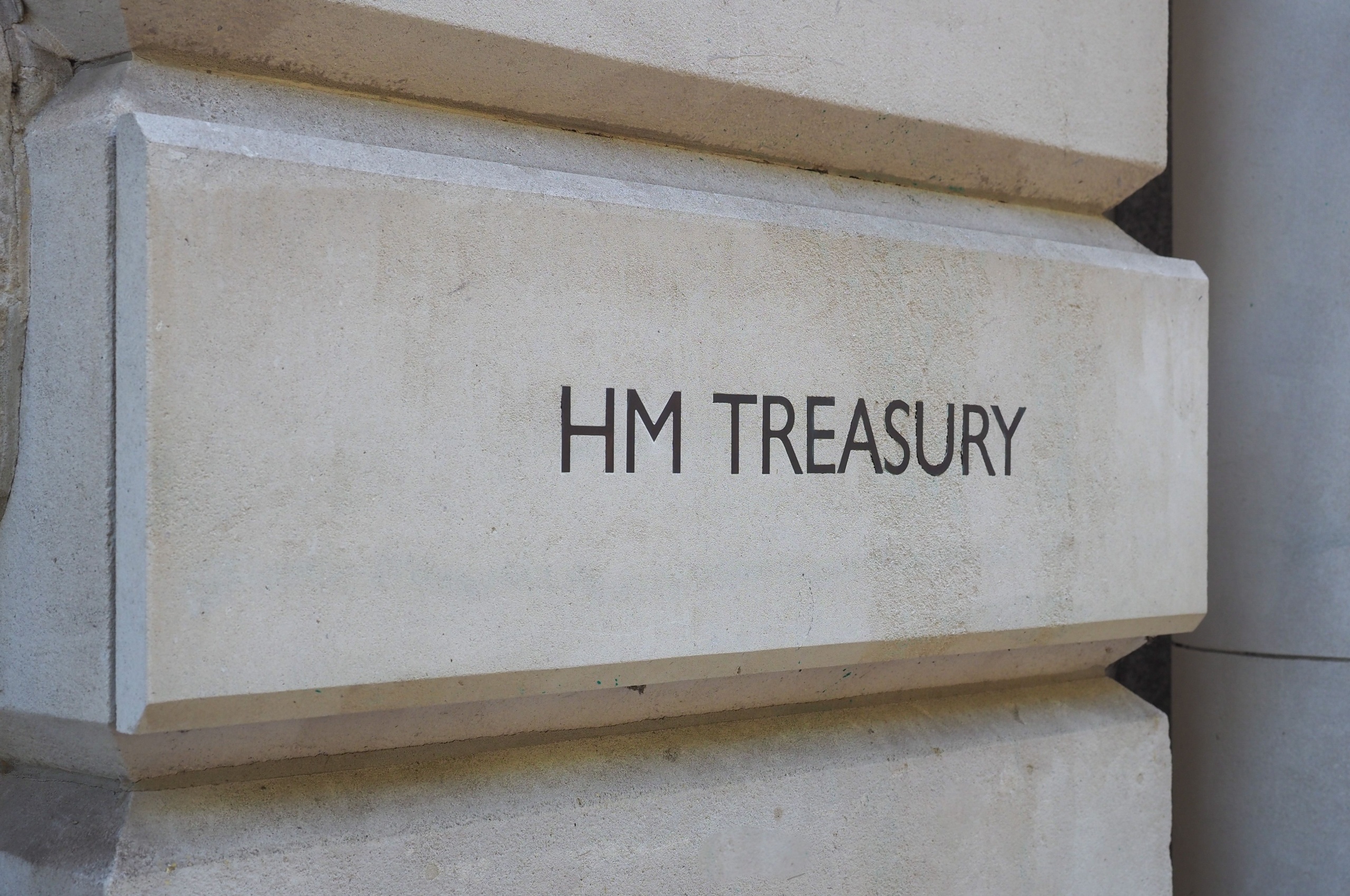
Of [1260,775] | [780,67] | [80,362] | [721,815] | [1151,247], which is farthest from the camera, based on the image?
[1151,247]

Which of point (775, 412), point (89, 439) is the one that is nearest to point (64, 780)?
point (89, 439)

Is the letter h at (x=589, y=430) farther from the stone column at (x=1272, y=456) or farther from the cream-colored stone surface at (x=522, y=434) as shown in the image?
the stone column at (x=1272, y=456)

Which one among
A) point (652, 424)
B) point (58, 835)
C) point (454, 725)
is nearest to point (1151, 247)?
point (652, 424)

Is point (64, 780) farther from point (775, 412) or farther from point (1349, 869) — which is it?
point (1349, 869)

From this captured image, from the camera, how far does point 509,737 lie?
2193 mm

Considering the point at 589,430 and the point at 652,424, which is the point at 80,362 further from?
the point at 652,424

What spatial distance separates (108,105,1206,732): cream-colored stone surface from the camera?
68.8 inches

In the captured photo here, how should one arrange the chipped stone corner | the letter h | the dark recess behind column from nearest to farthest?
the chipped stone corner
the letter h
the dark recess behind column

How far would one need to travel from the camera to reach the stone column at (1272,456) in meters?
3.22

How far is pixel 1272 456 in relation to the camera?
10.9 ft

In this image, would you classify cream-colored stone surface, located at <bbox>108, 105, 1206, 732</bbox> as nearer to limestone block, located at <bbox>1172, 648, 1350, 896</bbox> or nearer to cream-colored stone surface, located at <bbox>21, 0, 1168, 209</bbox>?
cream-colored stone surface, located at <bbox>21, 0, 1168, 209</bbox>

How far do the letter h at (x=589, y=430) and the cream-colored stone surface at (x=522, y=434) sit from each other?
19 millimetres

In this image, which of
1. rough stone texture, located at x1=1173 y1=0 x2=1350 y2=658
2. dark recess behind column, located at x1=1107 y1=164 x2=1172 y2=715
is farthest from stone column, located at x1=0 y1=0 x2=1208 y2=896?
dark recess behind column, located at x1=1107 y1=164 x2=1172 y2=715

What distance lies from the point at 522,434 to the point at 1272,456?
7.36 ft
